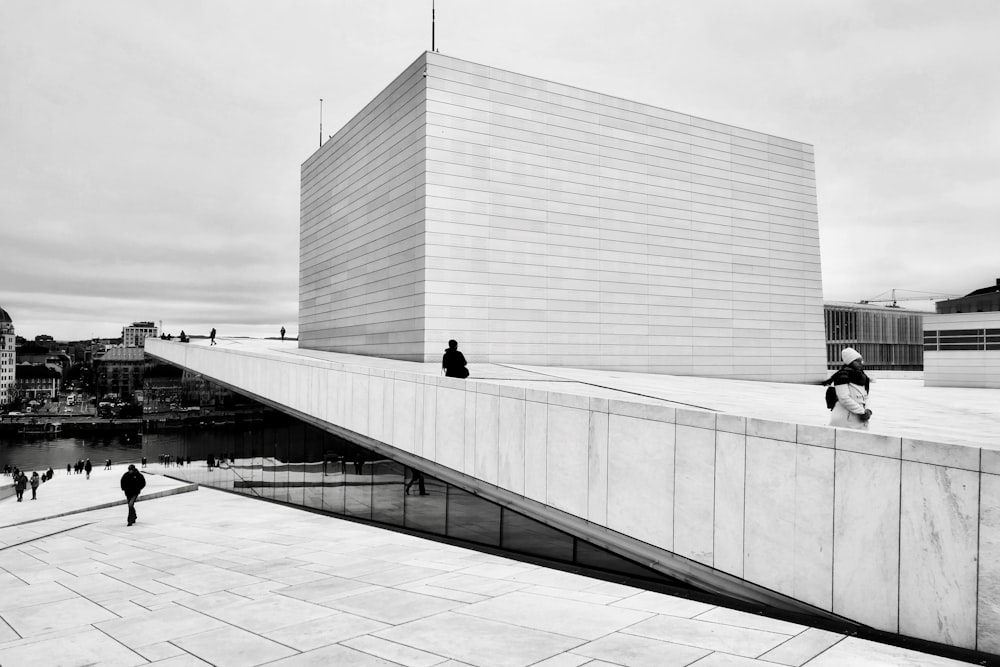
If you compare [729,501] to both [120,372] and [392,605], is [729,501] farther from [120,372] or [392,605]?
[120,372]

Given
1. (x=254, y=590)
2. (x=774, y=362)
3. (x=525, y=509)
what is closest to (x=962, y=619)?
(x=525, y=509)

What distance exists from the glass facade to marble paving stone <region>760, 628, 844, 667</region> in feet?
7.43

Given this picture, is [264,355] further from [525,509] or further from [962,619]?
[962,619]

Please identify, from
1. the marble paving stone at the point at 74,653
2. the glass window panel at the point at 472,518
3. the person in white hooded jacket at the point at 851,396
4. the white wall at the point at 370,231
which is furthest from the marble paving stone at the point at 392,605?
the white wall at the point at 370,231

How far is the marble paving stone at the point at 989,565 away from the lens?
16.9 ft

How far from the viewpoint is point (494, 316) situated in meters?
29.0

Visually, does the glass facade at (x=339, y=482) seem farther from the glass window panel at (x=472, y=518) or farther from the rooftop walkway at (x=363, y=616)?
the rooftop walkway at (x=363, y=616)

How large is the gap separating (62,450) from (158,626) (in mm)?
120962

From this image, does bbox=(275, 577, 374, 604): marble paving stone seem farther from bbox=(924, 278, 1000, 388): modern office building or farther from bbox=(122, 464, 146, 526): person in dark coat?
bbox=(924, 278, 1000, 388): modern office building

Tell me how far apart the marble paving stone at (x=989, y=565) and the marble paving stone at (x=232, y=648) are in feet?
20.3

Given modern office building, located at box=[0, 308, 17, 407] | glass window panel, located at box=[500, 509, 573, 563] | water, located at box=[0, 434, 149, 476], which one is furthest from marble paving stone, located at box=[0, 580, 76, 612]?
modern office building, located at box=[0, 308, 17, 407]

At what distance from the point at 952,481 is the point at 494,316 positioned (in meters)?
24.1

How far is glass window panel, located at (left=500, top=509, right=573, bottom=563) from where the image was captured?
10.2m

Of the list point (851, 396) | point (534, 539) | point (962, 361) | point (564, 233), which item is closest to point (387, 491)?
point (534, 539)
